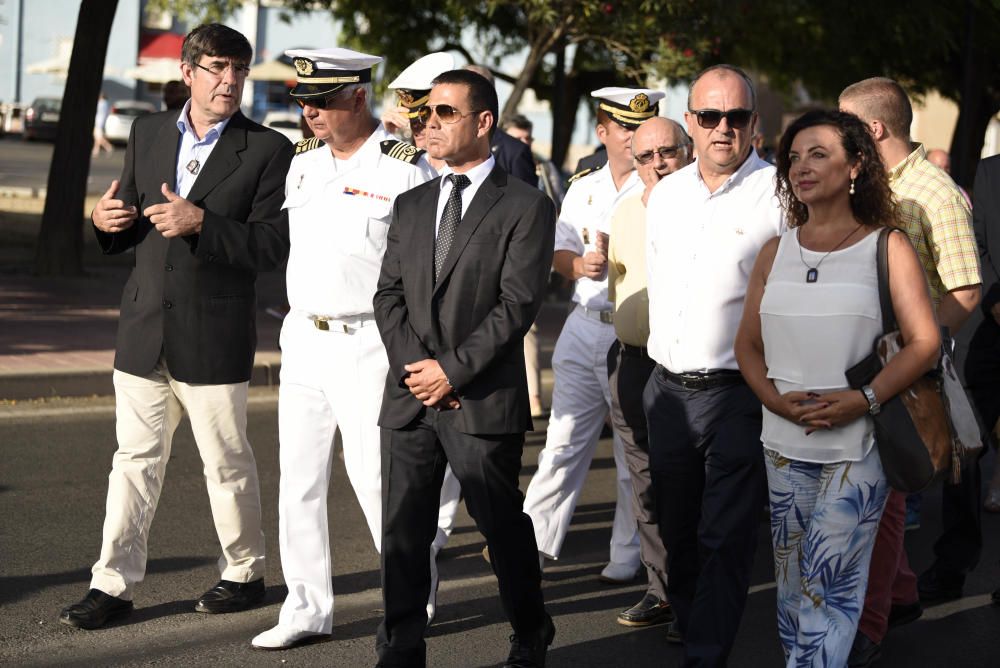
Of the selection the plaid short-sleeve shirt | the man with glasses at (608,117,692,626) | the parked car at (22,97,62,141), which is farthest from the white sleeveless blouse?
the parked car at (22,97,62,141)

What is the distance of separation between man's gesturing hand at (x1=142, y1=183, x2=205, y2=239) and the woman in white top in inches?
79.2

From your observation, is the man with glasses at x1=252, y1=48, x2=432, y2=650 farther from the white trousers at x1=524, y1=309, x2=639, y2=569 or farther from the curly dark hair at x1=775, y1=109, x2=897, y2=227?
the curly dark hair at x1=775, y1=109, x2=897, y2=227

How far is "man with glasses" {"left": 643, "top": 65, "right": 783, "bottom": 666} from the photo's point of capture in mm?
4602

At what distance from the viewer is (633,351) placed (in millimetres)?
5637

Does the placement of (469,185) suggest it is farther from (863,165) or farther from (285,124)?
(285,124)

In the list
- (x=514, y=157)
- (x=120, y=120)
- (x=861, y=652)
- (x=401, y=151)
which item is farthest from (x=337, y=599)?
(x=120, y=120)

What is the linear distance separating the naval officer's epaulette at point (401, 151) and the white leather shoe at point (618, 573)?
2.07 meters

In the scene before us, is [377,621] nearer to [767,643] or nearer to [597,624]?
[597,624]

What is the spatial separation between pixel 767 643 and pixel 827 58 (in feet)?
57.9

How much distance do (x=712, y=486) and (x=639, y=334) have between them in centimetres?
98

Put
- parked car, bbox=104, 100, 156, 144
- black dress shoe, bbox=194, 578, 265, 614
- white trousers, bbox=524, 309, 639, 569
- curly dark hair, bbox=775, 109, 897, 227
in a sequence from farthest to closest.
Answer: parked car, bbox=104, 100, 156, 144 → white trousers, bbox=524, 309, 639, 569 → black dress shoe, bbox=194, 578, 265, 614 → curly dark hair, bbox=775, 109, 897, 227

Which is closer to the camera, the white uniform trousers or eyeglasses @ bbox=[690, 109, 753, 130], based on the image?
eyeglasses @ bbox=[690, 109, 753, 130]

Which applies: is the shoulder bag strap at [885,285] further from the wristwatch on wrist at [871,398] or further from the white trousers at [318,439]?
the white trousers at [318,439]

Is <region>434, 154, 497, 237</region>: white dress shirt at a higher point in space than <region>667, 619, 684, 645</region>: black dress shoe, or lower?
higher
